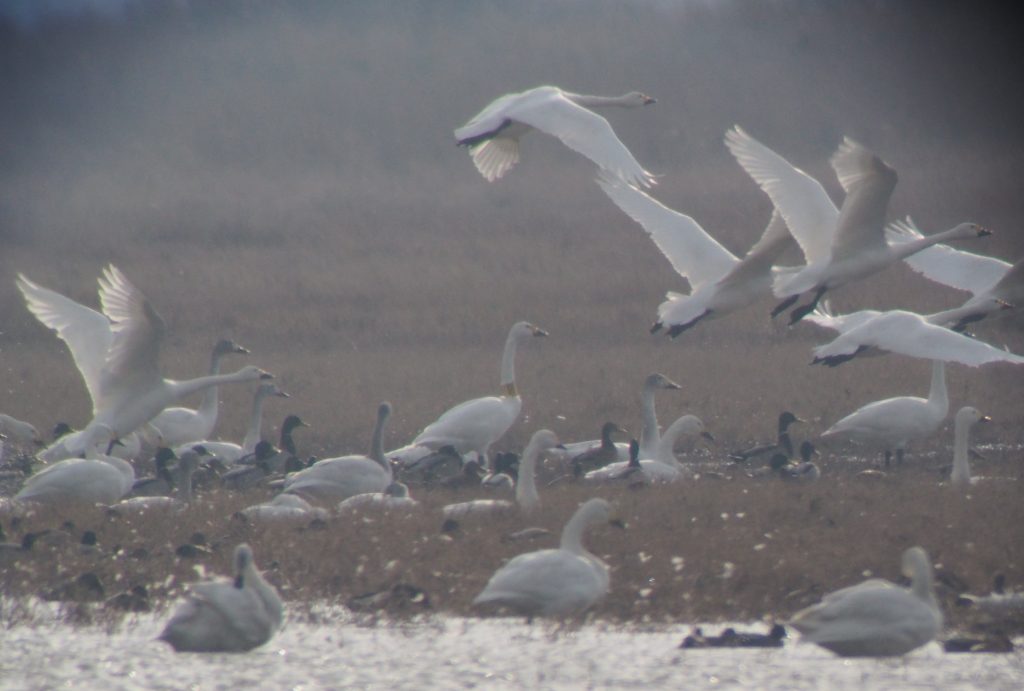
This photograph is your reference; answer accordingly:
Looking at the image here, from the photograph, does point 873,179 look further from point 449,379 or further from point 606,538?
point 449,379

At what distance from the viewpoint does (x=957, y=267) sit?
1548 centimetres

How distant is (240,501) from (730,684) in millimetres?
5189

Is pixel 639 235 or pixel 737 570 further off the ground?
pixel 639 235

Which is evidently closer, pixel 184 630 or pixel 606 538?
pixel 184 630

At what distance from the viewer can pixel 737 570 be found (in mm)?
8492

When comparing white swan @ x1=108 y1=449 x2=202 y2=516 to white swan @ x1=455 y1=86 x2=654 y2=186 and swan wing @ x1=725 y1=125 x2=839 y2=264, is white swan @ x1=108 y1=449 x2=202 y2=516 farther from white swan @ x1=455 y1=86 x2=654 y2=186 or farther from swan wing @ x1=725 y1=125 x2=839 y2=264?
swan wing @ x1=725 y1=125 x2=839 y2=264

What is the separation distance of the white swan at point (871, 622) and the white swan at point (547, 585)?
1.01m

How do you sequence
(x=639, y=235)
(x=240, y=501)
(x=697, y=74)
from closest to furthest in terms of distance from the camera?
(x=240, y=501) < (x=639, y=235) < (x=697, y=74)

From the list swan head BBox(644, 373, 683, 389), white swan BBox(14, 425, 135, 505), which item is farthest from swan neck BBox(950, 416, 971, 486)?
white swan BBox(14, 425, 135, 505)

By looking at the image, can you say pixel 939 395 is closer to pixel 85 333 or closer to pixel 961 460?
pixel 961 460

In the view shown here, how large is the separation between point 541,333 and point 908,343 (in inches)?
131

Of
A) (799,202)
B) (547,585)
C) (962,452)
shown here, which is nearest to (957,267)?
(799,202)

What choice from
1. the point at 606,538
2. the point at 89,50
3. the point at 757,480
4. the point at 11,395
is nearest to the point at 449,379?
the point at 11,395

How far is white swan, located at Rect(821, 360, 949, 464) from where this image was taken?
13.3 m
